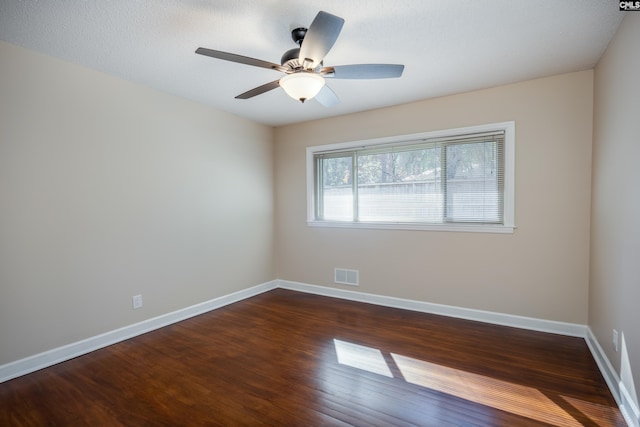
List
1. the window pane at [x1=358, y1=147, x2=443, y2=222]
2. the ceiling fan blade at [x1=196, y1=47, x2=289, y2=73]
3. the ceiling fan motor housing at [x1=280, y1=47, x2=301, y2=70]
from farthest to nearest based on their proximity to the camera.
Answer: the window pane at [x1=358, y1=147, x2=443, y2=222] → the ceiling fan motor housing at [x1=280, y1=47, x2=301, y2=70] → the ceiling fan blade at [x1=196, y1=47, x2=289, y2=73]

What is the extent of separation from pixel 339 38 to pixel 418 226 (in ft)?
7.31

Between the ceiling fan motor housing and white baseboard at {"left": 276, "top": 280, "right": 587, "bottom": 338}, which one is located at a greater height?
the ceiling fan motor housing

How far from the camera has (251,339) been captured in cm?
291

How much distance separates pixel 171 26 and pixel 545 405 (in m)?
3.42

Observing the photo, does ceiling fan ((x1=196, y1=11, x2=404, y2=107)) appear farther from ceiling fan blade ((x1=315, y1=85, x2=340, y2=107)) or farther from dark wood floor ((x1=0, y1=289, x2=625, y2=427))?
dark wood floor ((x1=0, y1=289, x2=625, y2=427))

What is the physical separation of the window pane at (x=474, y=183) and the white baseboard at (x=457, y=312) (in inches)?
39.3

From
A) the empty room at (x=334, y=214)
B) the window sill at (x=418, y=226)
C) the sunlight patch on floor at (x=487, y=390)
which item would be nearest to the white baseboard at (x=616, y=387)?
the empty room at (x=334, y=214)

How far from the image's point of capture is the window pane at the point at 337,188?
4.21m

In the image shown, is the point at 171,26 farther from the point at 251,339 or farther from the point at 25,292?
the point at 251,339

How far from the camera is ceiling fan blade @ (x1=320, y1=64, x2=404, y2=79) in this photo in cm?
199

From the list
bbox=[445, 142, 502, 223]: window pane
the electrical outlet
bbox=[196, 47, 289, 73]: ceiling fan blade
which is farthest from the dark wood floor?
bbox=[196, 47, 289, 73]: ceiling fan blade

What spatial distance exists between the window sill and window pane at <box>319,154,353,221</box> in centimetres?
13

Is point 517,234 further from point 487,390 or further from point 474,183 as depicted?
point 487,390

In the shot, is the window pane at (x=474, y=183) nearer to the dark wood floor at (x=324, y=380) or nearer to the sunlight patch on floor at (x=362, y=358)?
the dark wood floor at (x=324, y=380)
